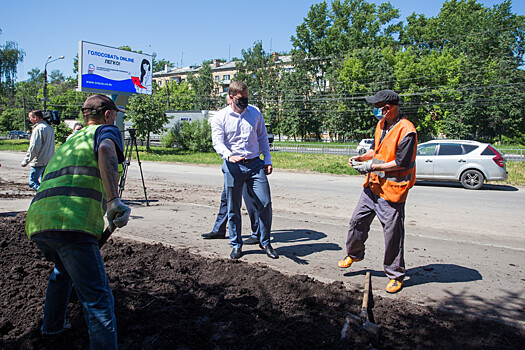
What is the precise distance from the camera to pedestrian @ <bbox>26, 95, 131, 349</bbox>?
2439 millimetres

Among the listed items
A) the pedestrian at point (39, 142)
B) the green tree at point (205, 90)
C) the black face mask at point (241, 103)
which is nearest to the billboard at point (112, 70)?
the pedestrian at point (39, 142)

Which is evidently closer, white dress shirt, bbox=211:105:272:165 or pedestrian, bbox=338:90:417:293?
pedestrian, bbox=338:90:417:293

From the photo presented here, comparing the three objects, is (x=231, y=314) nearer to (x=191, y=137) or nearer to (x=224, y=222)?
(x=224, y=222)

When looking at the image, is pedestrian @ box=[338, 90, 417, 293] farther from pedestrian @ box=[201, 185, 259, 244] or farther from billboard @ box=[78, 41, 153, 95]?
billboard @ box=[78, 41, 153, 95]

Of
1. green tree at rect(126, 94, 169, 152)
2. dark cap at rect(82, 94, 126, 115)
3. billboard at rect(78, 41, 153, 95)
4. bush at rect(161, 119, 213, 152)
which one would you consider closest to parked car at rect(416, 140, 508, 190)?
dark cap at rect(82, 94, 126, 115)

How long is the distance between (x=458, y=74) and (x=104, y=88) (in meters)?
48.9

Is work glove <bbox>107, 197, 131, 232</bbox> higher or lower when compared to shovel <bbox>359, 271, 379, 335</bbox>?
higher

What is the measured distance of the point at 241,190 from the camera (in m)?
5.05

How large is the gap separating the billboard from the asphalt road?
59.0 feet

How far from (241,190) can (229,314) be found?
2.04m

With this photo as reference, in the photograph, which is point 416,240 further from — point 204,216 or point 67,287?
point 67,287

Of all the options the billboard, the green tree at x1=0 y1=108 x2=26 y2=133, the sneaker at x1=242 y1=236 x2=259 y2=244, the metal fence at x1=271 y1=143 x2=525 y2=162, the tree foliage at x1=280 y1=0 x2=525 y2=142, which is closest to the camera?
the sneaker at x1=242 y1=236 x2=259 y2=244

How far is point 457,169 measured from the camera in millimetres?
14172

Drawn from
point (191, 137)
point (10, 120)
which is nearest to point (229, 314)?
point (191, 137)
